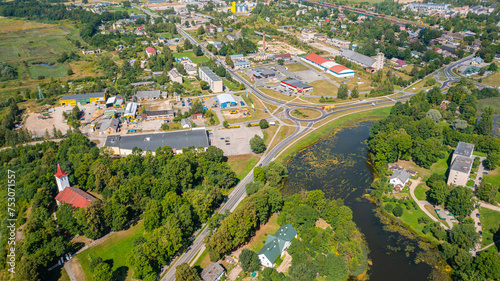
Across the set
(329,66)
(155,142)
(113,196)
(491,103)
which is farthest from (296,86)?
(113,196)

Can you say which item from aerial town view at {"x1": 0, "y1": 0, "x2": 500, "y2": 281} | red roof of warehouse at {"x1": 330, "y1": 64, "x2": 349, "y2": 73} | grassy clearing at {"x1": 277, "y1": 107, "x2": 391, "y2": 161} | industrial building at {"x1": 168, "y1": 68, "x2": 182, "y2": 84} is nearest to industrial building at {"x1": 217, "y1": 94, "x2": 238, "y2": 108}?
aerial town view at {"x1": 0, "y1": 0, "x2": 500, "y2": 281}

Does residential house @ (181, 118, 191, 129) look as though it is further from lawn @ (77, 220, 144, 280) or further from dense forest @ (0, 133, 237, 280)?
lawn @ (77, 220, 144, 280)

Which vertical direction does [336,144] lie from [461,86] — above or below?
below

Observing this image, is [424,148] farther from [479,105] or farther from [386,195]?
[479,105]

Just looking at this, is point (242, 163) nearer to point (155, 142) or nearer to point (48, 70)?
point (155, 142)

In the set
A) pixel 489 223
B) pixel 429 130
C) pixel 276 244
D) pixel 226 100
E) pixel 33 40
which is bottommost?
pixel 33 40

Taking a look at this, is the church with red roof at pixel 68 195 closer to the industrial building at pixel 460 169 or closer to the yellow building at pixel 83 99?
the yellow building at pixel 83 99

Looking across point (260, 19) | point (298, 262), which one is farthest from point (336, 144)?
point (260, 19)
